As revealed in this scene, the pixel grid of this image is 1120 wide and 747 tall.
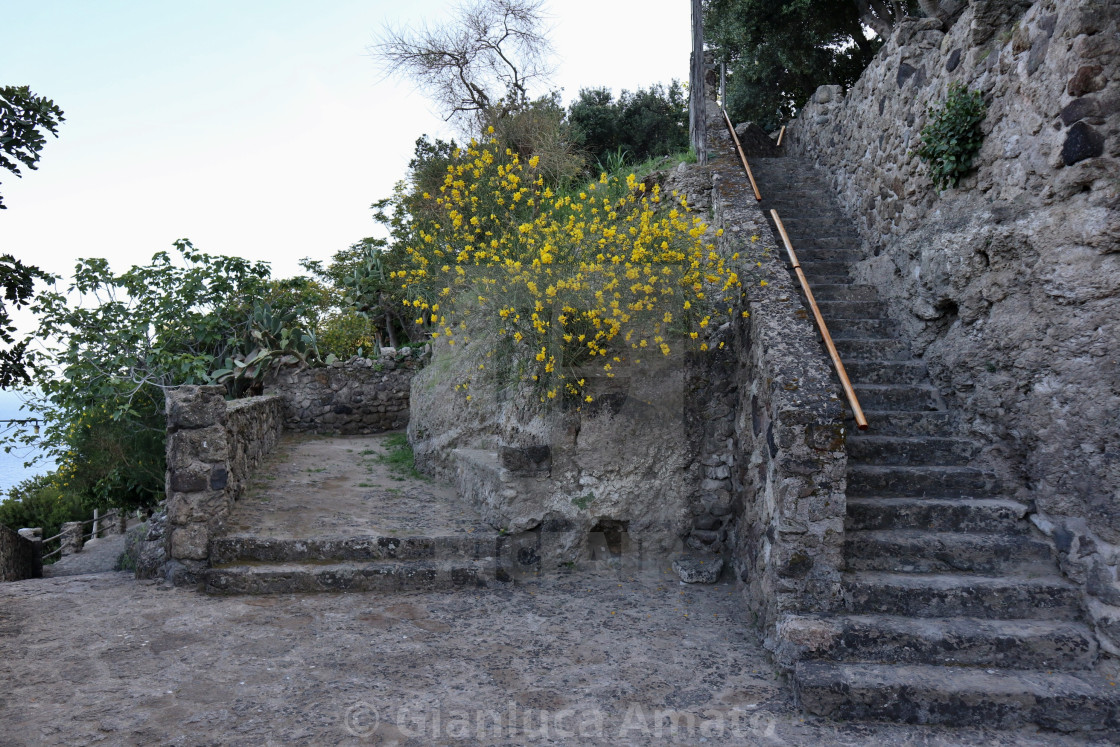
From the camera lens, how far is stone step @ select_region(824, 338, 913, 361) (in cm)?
568

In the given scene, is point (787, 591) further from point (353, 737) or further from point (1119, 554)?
point (353, 737)

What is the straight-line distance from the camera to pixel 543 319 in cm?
541

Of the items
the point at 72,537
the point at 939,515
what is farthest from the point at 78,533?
the point at 939,515

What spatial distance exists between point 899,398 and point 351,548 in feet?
14.5

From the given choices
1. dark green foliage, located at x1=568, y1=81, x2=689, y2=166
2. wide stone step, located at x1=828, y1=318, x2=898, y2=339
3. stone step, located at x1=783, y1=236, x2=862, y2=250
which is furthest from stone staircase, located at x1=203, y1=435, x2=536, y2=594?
dark green foliage, located at x1=568, y1=81, x2=689, y2=166

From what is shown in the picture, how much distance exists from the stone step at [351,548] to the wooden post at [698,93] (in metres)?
6.18

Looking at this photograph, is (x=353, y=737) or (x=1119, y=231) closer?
(x=353, y=737)

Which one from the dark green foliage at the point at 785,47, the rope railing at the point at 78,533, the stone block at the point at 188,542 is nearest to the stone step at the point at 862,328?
the stone block at the point at 188,542

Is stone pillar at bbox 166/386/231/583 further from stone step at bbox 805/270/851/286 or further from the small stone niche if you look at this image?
stone step at bbox 805/270/851/286

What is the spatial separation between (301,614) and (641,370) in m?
3.09

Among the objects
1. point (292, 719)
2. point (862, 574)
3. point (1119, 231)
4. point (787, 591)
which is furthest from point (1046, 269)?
point (292, 719)

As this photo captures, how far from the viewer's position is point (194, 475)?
219 inches

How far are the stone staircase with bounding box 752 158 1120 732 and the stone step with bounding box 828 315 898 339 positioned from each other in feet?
1.76

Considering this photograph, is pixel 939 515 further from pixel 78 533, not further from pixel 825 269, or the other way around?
pixel 78 533
